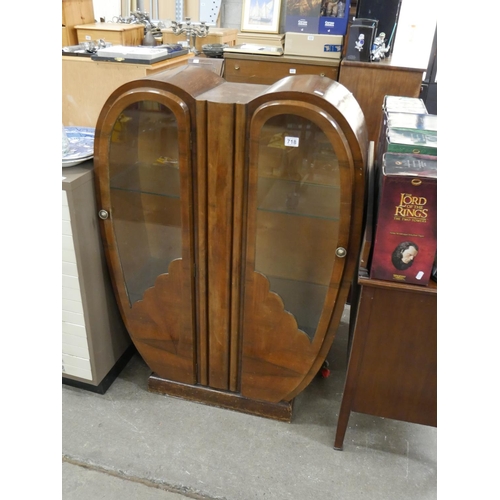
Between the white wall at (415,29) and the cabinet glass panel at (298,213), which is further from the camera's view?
the white wall at (415,29)

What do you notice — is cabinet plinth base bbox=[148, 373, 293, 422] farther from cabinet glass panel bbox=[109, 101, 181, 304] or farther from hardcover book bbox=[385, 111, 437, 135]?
hardcover book bbox=[385, 111, 437, 135]

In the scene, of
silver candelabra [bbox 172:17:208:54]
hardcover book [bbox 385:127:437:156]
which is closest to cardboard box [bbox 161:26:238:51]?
silver candelabra [bbox 172:17:208:54]

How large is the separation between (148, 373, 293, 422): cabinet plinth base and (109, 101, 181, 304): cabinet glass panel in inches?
14.3

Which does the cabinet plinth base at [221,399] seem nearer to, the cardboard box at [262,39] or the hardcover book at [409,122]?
the hardcover book at [409,122]

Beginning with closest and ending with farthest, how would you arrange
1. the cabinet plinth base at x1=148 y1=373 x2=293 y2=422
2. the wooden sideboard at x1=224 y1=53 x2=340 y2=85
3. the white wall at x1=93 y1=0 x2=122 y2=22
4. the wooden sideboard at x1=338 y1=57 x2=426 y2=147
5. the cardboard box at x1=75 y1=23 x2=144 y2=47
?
1. the cabinet plinth base at x1=148 y1=373 x2=293 y2=422
2. the cardboard box at x1=75 y1=23 x2=144 y2=47
3. the wooden sideboard at x1=338 y1=57 x2=426 y2=147
4. the wooden sideboard at x1=224 y1=53 x2=340 y2=85
5. the white wall at x1=93 y1=0 x2=122 y2=22

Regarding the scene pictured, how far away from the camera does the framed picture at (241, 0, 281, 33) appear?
3.64 meters

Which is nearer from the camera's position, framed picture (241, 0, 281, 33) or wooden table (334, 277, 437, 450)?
wooden table (334, 277, 437, 450)

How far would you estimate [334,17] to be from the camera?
2982mm

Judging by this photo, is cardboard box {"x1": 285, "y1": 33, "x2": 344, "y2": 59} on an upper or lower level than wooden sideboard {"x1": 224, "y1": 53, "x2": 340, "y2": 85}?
upper

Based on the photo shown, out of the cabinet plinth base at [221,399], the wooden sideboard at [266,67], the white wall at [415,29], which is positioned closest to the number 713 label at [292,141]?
the cabinet plinth base at [221,399]

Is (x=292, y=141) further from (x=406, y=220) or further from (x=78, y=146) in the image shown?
(x=78, y=146)

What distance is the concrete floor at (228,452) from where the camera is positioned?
54.0 inches

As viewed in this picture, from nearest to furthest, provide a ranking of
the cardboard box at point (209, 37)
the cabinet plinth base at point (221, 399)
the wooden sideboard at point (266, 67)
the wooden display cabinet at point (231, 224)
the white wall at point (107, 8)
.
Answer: the wooden display cabinet at point (231, 224), the cabinet plinth base at point (221, 399), the wooden sideboard at point (266, 67), the cardboard box at point (209, 37), the white wall at point (107, 8)

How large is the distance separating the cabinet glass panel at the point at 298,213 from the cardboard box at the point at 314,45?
211cm
